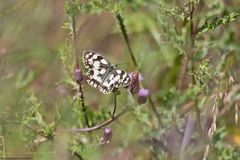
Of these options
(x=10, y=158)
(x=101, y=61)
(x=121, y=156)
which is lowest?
(x=121, y=156)

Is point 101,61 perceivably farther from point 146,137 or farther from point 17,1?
point 17,1

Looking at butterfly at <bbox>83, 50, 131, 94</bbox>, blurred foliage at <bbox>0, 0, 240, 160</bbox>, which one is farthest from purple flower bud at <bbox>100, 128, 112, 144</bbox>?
butterfly at <bbox>83, 50, 131, 94</bbox>

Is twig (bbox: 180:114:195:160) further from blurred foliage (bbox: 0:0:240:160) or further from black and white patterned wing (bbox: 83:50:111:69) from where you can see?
black and white patterned wing (bbox: 83:50:111:69)

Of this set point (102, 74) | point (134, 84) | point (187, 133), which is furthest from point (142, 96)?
point (187, 133)

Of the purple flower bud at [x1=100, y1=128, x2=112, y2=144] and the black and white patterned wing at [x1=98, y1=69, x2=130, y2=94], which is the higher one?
the black and white patterned wing at [x1=98, y1=69, x2=130, y2=94]

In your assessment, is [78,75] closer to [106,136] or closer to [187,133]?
[106,136]

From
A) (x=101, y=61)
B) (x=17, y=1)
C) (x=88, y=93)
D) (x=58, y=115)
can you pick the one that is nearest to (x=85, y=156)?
(x=58, y=115)
